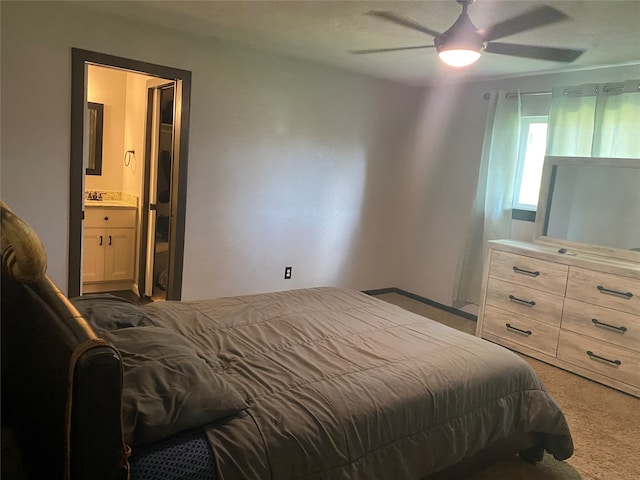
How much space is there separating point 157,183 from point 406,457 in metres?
3.36

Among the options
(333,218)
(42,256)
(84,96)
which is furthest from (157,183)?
(42,256)

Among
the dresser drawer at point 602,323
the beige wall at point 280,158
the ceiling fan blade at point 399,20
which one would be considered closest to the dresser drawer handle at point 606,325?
the dresser drawer at point 602,323

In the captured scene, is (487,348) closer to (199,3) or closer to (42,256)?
(42,256)

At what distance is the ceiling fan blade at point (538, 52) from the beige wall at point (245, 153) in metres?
1.73

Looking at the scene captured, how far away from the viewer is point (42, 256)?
4.51 ft

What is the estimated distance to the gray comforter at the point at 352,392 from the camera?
1.50 meters

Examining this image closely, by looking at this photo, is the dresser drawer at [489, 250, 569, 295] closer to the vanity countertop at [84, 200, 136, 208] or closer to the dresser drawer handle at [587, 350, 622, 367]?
the dresser drawer handle at [587, 350, 622, 367]

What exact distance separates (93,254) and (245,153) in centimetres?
179

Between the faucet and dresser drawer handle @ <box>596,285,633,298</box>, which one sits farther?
the faucet

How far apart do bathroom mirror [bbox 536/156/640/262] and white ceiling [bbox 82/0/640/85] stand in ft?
2.52

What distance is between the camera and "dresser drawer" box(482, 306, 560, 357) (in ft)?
11.6

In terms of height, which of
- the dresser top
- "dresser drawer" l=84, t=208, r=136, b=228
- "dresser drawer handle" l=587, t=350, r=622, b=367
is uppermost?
the dresser top

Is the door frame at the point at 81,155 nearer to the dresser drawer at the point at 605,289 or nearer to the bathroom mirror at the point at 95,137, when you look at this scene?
the bathroom mirror at the point at 95,137

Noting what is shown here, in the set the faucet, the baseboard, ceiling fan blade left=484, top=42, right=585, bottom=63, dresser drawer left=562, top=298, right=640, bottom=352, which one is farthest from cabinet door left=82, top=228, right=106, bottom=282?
dresser drawer left=562, top=298, right=640, bottom=352
